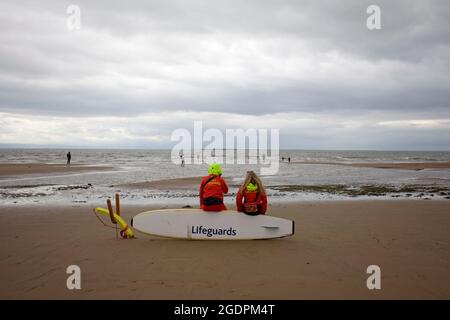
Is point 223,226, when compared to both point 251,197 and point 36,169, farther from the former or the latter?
point 36,169

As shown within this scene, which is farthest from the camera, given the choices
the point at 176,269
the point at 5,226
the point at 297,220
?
the point at 297,220

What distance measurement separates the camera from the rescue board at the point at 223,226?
7.19 m

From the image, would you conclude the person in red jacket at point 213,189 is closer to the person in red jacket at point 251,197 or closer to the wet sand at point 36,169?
the person in red jacket at point 251,197

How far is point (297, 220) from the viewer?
9578 millimetres

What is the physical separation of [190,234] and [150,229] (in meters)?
0.88

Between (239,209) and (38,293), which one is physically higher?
(239,209)

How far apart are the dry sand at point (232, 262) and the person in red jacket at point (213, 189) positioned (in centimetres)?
79

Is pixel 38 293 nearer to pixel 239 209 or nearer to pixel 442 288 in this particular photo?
pixel 239 209

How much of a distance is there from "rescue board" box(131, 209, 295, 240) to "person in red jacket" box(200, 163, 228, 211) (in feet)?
0.52

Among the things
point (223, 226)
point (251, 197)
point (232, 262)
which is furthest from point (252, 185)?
point (232, 262)

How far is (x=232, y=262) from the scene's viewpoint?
5.79 m

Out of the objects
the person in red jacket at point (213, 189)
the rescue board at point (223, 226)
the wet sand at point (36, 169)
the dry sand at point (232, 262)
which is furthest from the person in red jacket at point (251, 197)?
the wet sand at point (36, 169)

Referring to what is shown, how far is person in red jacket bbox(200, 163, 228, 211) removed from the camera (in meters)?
7.14
